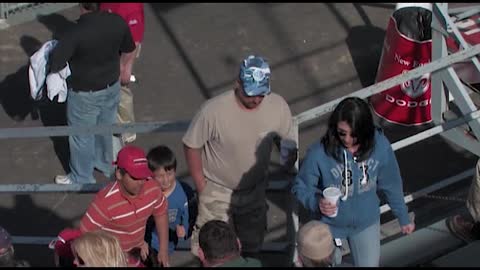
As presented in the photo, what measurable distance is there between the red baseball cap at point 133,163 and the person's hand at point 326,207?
966mm

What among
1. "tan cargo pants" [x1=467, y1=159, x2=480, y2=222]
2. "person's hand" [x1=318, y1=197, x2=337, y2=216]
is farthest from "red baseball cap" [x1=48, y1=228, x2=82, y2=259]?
"tan cargo pants" [x1=467, y1=159, x2=480, y2=222]

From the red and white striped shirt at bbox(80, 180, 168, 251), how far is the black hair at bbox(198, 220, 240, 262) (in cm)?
75

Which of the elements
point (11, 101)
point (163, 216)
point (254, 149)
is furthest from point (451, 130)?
point (11, 101)

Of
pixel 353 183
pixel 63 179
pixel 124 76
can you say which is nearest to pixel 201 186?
pixel 353 183

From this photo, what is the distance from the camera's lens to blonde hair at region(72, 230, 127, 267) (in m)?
5.31

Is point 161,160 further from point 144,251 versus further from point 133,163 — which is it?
point 144,251

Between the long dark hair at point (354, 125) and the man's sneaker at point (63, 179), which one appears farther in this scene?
the man's sneaker at point (63, 179)

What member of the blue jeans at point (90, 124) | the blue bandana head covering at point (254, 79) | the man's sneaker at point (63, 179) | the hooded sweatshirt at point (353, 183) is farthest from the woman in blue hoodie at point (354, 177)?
the man's sneaker at point (63, 179)

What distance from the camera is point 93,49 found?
8.25 m

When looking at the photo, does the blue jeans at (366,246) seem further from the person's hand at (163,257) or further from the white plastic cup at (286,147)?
the person's hand at (163,257)

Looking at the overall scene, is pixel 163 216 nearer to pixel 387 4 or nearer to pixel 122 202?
pixel 122 202

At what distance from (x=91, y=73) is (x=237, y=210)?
2.20m

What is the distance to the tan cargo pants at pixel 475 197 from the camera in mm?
6748

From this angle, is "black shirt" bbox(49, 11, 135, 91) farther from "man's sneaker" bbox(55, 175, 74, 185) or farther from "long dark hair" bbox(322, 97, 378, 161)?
"long dark hair" bbox(322, 97, 378, 161)
